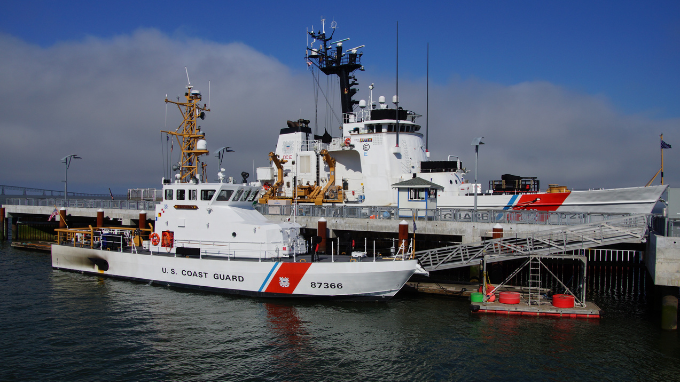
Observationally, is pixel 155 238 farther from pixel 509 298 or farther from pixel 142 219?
pixel 509 298

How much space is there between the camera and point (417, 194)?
1043 inches

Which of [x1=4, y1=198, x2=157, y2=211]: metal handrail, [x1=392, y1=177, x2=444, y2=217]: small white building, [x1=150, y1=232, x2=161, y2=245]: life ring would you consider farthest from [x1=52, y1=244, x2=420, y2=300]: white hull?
[x1=4, y1=198, x2=157, y2=211]: metal handrail

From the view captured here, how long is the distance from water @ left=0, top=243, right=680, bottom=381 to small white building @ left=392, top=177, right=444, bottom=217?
7.19 m

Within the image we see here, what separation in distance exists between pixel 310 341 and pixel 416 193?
1370 cm

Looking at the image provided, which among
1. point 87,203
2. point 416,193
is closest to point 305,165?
point 416,193

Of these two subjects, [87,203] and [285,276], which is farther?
[87,203]

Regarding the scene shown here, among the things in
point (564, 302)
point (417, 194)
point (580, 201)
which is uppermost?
point (417, 194)

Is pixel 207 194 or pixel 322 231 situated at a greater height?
pixel 207 194

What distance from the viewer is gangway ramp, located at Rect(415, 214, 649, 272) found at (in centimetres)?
1878

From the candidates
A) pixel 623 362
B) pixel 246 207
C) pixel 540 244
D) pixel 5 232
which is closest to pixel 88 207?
pixel 5 232

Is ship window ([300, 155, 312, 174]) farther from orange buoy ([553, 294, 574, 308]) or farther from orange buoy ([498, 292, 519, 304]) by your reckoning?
orange buoy ([553, 294, 574, 308])

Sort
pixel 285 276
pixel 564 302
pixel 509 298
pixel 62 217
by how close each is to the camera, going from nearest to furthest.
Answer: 1. pixel 564 302
2. pixel 509 298
3. pixel 285 276
4. pixel 62 217

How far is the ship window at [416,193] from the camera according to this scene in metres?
26.3

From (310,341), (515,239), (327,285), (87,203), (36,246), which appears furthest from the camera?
(87,203)
